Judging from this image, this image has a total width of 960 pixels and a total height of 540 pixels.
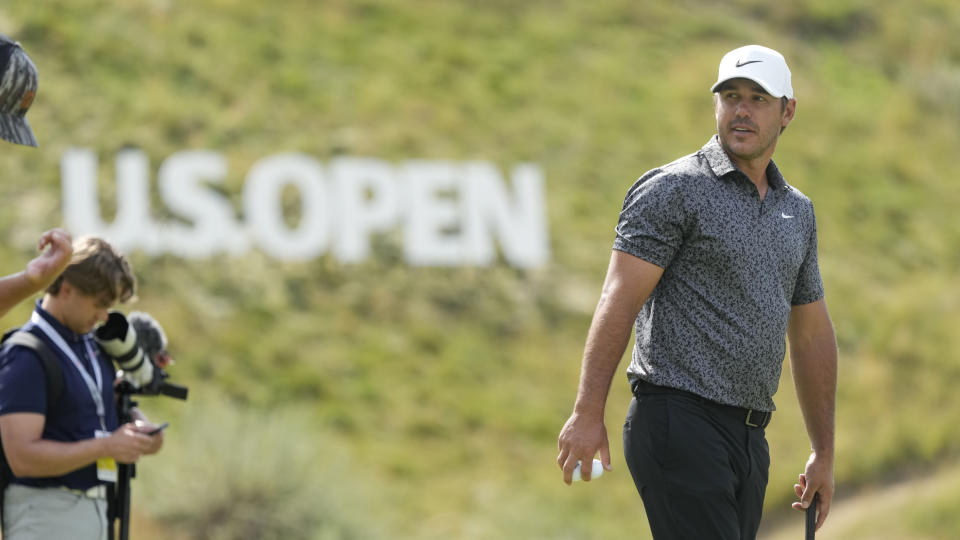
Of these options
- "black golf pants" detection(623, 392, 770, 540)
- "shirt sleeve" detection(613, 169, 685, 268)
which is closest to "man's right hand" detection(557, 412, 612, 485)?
"black golf pants" detection(623, 392, 770, 540)

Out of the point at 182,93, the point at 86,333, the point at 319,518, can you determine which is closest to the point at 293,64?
the point at 182,93

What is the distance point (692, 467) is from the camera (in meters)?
3.05

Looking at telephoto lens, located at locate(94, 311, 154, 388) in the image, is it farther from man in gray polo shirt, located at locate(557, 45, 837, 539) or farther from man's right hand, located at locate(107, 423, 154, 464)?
man in gray polo shirt, located at locate(557, 45, 837, 539)

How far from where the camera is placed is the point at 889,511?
10.9m

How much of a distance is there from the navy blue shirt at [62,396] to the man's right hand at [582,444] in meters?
1.33

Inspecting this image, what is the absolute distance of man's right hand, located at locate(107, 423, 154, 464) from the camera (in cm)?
325

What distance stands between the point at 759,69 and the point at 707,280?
591 mm

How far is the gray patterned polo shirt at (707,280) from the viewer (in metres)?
3.09

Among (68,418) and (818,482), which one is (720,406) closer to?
(818,482)

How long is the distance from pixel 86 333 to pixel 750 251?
184 centimetres

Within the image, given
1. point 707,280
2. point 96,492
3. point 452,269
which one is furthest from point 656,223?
point 452,269

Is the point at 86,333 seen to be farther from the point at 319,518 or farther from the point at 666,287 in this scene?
the point at 319,518

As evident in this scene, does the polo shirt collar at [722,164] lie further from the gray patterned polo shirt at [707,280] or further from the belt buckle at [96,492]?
the belt buckle at [96,492]

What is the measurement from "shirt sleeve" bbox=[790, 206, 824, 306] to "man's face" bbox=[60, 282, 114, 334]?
1933 mm
